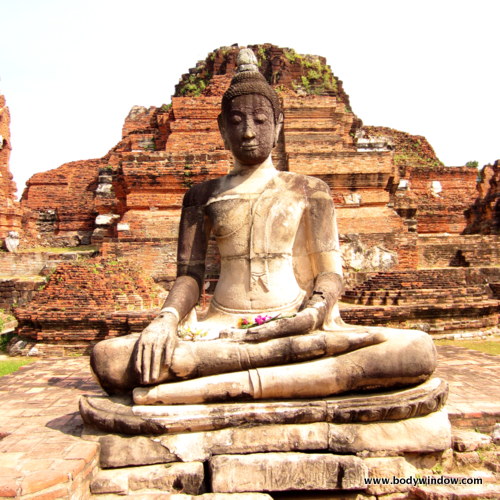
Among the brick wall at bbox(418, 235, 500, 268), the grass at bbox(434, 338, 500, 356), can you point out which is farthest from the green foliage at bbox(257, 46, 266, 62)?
the grass at bbox(434, 338, 500, 356)

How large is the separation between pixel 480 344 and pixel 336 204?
4.55 m

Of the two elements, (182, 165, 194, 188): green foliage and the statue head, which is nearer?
the statue head

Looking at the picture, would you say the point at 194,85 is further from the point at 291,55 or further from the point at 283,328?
the point at 283,328

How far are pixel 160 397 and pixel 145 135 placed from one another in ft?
53.6

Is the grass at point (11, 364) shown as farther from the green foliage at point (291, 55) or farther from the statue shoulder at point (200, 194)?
the green foliage at point (291, 55)

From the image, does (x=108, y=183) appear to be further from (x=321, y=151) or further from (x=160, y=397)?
(x=160, y=397)

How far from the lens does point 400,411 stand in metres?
3.02

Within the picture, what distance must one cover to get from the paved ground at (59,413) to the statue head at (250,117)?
2446mm

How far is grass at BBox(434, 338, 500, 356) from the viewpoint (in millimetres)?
7011

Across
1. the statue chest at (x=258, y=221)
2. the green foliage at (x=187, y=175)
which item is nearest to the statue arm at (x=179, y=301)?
the statue chest at (x=258, y=221)

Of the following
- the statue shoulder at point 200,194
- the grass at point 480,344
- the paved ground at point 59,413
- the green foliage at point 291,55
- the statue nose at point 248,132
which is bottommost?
the grass at point 480,344

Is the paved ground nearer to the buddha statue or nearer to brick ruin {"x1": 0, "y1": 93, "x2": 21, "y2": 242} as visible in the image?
the buddha statue

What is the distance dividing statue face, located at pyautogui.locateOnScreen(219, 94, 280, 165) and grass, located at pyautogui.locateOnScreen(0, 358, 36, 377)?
422 cm

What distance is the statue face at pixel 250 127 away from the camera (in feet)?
12.8
